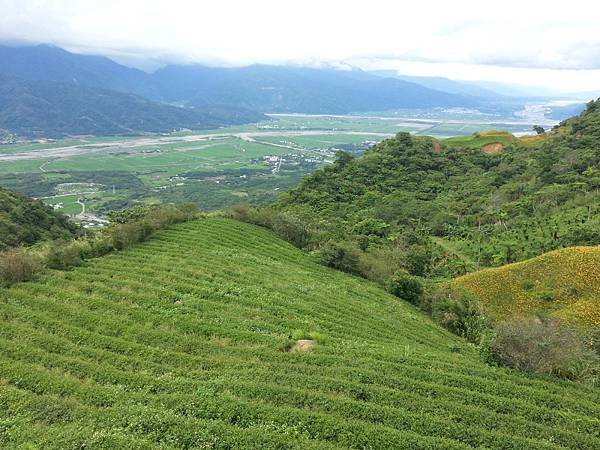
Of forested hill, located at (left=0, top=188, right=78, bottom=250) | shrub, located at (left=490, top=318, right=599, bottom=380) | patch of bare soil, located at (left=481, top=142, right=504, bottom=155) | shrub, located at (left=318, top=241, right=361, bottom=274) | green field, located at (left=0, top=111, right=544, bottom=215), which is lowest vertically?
green field, located at (left=0, top=111, right=544, bottom=215)

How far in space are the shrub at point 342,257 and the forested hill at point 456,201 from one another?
→ 24.6 inches

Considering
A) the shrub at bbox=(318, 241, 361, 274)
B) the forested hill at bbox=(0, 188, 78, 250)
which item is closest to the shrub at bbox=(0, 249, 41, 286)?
the shrub at bbox=(318, 241, 361, 274)

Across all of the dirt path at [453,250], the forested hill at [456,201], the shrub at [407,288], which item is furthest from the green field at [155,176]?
the shrub at [407,288]

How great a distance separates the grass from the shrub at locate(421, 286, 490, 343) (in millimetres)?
1154

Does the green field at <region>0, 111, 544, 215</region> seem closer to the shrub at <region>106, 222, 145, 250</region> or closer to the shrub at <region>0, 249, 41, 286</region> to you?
the shrub at <region>106, 222, 145, 250</region>

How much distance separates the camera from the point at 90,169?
16588 cm

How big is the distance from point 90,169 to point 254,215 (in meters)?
144

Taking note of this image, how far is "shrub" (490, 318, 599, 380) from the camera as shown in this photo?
16.4 meters

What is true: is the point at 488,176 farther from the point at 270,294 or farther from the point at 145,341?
the point at 145,341

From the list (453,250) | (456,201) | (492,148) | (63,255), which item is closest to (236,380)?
(63,255)

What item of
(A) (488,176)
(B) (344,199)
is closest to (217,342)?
(B) (344,199)

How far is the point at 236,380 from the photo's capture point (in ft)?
44.2

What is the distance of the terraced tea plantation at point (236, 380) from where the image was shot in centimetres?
1135

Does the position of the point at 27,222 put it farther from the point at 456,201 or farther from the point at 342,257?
the point at 456,201
